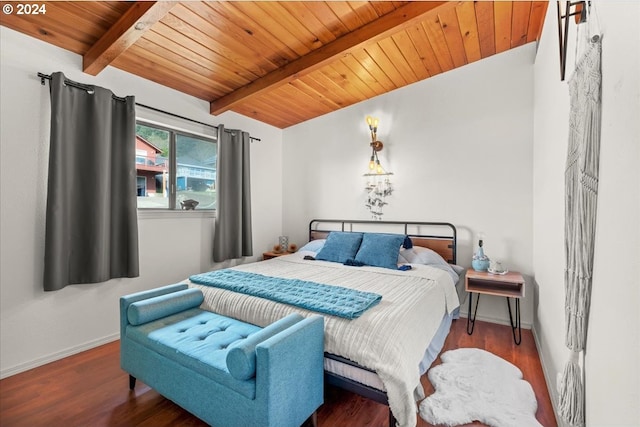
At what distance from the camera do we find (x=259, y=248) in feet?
14.1

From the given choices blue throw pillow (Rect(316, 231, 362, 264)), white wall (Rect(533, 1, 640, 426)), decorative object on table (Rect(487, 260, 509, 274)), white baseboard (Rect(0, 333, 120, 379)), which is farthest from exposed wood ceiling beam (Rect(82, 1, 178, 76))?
decorative object on table (Rect(487, 260, 509, 274))


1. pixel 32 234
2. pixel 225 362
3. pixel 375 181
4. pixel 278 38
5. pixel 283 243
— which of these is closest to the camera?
pixel 225 362

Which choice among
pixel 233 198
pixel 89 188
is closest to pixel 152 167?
pixel 89 188

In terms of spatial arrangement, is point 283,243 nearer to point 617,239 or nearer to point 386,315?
point 386,315

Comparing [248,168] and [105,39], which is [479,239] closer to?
[248,168]

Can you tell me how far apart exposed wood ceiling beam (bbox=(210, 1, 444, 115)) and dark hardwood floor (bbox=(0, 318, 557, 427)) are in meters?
2.66

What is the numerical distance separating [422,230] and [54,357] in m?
3.73

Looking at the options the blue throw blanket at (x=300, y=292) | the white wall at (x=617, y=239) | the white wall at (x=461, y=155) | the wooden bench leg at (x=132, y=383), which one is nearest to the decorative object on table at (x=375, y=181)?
the white wall at (x=461, y=155)

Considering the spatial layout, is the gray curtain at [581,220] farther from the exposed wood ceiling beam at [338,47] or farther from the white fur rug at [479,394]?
the exposed wood ceiling beam at [338,47]

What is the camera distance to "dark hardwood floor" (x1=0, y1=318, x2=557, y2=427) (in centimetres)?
166

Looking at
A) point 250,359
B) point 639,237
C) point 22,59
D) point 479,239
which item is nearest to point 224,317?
point 250,359

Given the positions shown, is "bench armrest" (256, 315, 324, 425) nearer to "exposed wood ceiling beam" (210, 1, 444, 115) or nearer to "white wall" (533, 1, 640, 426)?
"white wall" (533, 1, 640, 426)

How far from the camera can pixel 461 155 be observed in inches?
129

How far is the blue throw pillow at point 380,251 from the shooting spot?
9.82 ft
